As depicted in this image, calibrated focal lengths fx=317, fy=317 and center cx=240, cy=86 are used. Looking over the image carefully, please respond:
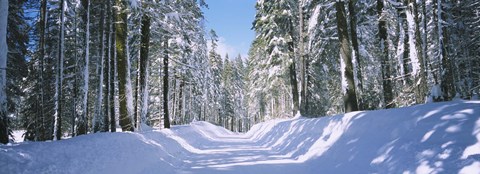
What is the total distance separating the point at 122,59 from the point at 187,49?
813 cm

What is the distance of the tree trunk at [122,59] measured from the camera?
1395cm

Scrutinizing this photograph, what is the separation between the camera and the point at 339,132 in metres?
8.91

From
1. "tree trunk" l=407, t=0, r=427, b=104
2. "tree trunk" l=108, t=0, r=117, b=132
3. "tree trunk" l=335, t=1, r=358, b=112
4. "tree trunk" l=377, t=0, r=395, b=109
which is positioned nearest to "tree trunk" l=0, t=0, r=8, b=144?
"tree trunk" l=108, t=0, r=117, b=132

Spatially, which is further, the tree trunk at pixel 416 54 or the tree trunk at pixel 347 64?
the tree trunk at pixel 347 64

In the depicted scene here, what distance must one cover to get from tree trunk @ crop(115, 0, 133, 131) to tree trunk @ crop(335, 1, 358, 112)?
923 cm

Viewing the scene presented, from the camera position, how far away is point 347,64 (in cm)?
1286

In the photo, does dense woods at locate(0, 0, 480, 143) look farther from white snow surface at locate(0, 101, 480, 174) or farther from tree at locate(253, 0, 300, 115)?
white snow surface at locate(0, 101, 480, 174)

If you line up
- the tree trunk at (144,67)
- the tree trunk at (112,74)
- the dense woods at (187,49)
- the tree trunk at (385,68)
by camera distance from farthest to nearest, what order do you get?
the tree trunk at (144,67) < the tree trunk at (385,68) < the tree trunk at (112,74) < the dense woods at (187,49)

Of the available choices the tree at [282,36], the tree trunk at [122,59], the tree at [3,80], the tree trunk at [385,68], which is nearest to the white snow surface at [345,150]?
the tree at [3,80]

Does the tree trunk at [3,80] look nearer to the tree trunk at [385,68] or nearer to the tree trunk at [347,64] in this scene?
the tree trunk at [347,64]

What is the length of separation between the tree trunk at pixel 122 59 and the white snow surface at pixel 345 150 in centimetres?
329

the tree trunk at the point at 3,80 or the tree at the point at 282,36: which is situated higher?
the tree at the point at 282,36

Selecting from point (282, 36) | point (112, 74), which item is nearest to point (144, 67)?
point (112, 74)

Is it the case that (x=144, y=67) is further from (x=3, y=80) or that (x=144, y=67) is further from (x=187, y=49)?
(x=3, y=80)
